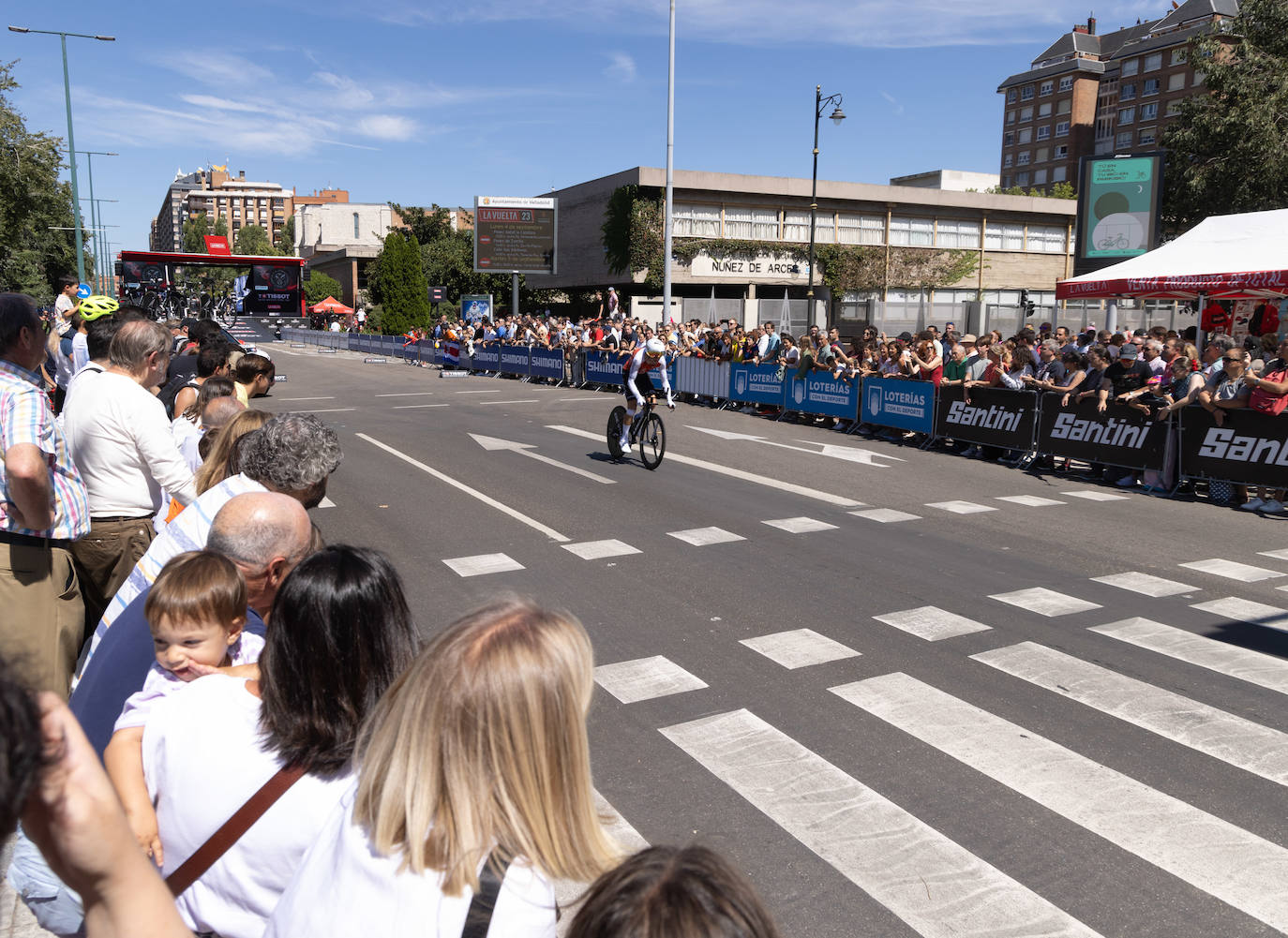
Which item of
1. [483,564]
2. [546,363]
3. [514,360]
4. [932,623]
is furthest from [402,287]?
[932,623]

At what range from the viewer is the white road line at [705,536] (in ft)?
30.7

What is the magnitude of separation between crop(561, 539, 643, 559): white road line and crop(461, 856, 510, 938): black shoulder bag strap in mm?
7274

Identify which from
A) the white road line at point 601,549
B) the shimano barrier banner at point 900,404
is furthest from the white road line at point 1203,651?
the shimano barrier banner at point 900,404

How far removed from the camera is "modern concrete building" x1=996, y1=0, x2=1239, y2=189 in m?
95.0

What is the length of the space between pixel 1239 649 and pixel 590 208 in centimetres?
4478

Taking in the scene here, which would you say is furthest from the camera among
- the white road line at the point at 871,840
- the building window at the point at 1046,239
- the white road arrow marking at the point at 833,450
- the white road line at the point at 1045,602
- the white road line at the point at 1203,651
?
the building window at the point at 1046,239

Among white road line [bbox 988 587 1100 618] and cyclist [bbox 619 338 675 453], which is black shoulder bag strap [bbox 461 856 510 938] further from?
cyclist [bbox 619 338 675 453]

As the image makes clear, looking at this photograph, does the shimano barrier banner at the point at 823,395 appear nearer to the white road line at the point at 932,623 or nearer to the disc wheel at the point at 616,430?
the disc wheel at the point at 616,430

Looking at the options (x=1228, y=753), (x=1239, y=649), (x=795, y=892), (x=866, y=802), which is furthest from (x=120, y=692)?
(x=1239, y=649)

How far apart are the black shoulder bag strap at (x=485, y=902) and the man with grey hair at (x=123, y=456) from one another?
352 cm

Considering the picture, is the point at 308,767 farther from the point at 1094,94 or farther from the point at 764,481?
the point at 1094,94

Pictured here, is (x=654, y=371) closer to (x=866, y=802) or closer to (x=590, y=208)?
(x=866, y=802)

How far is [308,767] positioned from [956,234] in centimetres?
5413

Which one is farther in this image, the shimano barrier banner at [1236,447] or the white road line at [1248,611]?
the shimano barrier banner at [1236,447]
